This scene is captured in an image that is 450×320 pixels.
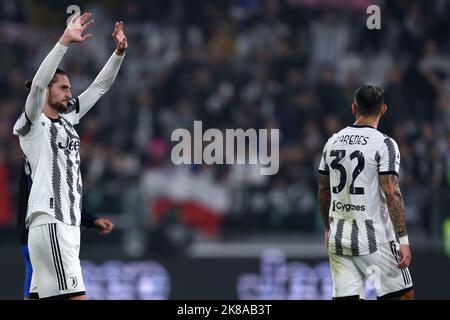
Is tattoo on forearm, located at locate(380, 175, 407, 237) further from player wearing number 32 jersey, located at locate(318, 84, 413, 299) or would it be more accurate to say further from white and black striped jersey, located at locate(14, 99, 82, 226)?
white and black striped jersey, located at locate(14, 99, 82, 226)

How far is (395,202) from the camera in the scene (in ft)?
23.1

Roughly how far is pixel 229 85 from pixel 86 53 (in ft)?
6.96

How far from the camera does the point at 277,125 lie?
46.2 feet

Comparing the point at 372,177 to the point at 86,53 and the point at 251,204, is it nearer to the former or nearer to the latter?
the point at 251,204

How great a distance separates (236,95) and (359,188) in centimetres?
753

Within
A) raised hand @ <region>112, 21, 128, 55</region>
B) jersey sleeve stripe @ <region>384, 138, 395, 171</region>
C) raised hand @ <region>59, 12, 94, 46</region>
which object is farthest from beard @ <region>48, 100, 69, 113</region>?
jersey sleeve stripe @ <region>384, 138, 395, 171</region>

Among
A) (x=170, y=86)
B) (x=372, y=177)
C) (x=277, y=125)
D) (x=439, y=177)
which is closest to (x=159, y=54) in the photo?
(x=170, y=86)

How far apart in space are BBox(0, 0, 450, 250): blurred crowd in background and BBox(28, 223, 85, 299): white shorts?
5.78 meters

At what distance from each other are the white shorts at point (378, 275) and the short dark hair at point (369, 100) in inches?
33.9

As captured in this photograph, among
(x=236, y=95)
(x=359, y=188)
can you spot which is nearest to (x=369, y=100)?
(x=359, y=188)

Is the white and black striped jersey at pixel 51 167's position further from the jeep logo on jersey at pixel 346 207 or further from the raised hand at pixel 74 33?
the jeep logo on jersey at pixel 346 207

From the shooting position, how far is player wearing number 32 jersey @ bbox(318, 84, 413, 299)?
7.13m

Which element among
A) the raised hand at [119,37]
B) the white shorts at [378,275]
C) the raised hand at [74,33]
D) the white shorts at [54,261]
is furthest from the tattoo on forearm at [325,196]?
the raised hand at [74,33]
